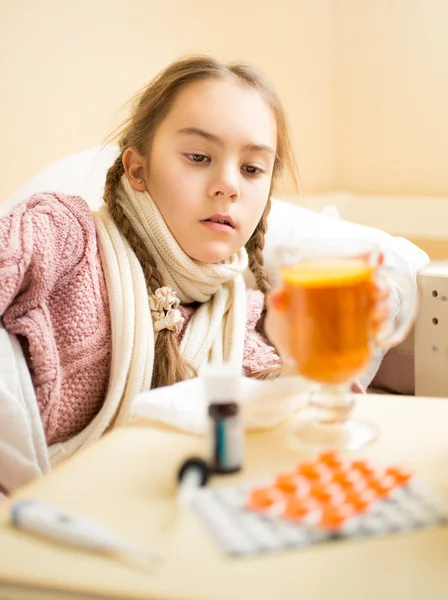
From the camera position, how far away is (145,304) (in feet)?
3.63

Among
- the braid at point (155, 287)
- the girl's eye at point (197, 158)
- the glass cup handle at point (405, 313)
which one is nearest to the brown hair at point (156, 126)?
the braid at point (155, 287)

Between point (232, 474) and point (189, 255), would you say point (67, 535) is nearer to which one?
point (232, 474)

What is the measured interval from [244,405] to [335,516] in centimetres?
22

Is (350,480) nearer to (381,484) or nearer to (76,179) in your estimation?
(381,484)

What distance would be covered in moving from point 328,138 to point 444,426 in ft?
6.02

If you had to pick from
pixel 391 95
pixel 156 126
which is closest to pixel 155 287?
pixel 156 126

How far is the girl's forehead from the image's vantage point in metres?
1.15

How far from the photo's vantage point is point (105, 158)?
5.00ft

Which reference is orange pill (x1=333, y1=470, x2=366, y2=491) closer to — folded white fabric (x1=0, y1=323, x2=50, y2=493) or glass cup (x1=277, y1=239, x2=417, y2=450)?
glass cup (x1=277, y1=239, x2=417, y2=450)

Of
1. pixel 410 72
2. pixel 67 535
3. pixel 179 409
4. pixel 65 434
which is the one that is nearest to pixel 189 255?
pixel 65 434

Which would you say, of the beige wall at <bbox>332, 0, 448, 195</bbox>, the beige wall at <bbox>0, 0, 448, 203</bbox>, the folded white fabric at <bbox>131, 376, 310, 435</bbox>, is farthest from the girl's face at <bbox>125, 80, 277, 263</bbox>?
the beige wall at <bbox>332, 0, 448, 195</bbox>

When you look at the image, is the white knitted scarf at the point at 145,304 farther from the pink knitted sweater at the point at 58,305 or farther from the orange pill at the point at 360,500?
the orange pill at the point at 360,500

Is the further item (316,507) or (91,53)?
(91,53)

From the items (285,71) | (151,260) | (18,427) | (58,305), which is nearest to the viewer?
(18,427)
